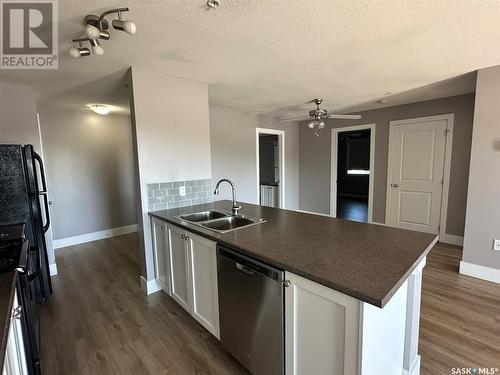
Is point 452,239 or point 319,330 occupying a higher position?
point 319,330

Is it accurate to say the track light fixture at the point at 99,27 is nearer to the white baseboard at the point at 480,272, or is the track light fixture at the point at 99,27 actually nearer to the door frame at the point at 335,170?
the white baseboard at the point at 480,272

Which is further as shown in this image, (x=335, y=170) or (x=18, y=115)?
(x=335, y=170)

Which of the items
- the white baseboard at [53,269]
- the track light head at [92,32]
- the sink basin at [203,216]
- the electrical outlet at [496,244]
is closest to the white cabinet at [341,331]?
the sink basin at [203,216]

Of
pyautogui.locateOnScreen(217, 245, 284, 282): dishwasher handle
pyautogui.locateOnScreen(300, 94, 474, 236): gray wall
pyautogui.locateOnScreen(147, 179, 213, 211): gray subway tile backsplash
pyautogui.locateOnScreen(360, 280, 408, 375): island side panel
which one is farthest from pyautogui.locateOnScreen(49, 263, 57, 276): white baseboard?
pyautogui.locateOnScreen(300, 94, 474, 236): gray wall

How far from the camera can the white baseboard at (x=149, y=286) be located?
265 centimetres

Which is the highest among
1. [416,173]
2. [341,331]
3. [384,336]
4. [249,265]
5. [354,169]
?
[416,173]

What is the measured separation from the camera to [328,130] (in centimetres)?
538

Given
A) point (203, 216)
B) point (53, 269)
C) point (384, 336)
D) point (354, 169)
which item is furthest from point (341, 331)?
point (354, 169)

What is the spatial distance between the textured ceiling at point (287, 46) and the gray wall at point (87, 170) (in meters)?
0.80

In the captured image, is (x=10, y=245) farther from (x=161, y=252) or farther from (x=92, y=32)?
(x=92, y=32)

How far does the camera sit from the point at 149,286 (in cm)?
266

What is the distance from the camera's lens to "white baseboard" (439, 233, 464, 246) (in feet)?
12.8

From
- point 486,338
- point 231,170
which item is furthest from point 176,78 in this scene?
point 486,338

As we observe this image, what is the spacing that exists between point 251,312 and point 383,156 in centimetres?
424
